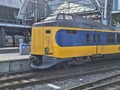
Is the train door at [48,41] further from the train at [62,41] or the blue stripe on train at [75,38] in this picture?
the blue stripe on train at [75,38]

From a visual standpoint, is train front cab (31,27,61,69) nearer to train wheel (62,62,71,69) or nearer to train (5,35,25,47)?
train wheel (62,62,71,69)

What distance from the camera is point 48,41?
13945 millimetres

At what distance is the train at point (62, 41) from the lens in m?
13.8

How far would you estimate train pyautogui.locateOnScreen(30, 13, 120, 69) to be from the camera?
543 inches

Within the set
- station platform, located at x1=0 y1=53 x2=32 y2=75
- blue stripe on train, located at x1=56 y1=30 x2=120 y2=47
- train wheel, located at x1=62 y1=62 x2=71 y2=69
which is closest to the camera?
blue stripe on train, located at x1=56 y1=30 x2=120 y2=47

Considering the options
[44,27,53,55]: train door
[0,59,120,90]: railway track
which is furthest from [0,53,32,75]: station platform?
[44,27,53,55]: train door

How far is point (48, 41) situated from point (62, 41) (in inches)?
28.0

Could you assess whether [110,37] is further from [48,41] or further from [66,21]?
[48,41]

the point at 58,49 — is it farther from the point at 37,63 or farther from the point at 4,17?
the point at 4,17

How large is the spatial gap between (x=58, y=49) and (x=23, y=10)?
42.6 meters

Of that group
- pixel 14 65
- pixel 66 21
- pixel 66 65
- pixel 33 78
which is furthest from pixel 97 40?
pixel 33 78

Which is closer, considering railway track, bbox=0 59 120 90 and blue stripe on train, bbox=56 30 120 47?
railway track, bbox=0 59 120 90

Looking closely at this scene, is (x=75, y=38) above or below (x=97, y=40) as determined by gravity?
above

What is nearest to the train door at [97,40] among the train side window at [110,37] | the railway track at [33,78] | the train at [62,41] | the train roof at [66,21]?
the train at [62,41]
